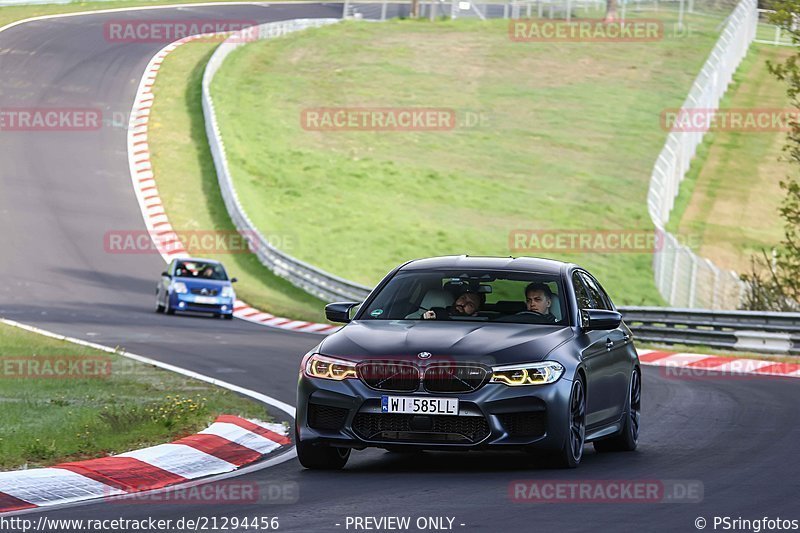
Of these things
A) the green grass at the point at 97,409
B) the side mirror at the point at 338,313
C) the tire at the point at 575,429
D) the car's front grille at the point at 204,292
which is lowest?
the car's front grille at the point at 204,292

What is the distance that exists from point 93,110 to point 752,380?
39.0 meters

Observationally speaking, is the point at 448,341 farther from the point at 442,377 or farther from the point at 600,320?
the point at 600,320

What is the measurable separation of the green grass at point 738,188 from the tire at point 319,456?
3004 centimetres

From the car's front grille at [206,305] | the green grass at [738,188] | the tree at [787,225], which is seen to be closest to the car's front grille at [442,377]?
the tree at [787,225]

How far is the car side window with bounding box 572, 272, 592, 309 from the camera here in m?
12.0

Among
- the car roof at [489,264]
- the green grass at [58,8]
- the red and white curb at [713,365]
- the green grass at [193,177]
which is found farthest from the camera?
the green grass at [58,8]

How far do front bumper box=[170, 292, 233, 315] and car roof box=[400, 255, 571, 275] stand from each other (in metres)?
20.1

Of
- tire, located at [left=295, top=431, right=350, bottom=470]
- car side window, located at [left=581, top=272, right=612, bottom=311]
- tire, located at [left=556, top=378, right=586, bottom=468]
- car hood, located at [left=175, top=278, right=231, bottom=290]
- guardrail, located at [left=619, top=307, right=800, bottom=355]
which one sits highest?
car side window, located at [left=581, top=272, right=612, bottom=311]

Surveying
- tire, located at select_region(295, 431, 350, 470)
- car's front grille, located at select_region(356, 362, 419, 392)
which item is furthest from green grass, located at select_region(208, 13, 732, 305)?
car's front grille, located at select_region(356, 362, 419, 392)

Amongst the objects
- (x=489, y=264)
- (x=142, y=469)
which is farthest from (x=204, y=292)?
(x=142, y=469)

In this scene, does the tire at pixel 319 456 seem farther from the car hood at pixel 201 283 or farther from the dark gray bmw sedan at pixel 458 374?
the car hood at pixel 201 283

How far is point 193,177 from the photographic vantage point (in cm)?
4912

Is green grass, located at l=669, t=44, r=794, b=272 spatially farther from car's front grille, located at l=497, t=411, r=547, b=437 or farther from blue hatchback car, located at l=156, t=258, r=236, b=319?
car's front grille, located at l=497, t=411, r=547, b=437

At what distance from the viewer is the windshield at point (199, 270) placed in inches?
1288
